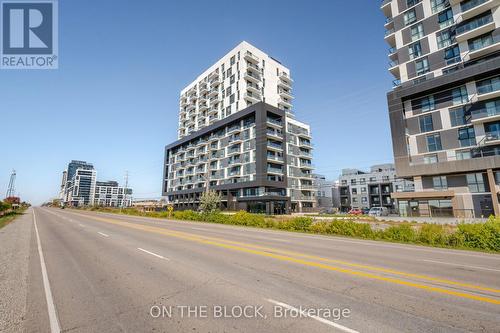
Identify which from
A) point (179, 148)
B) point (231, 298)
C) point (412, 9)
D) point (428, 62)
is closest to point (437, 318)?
point (231, 298)

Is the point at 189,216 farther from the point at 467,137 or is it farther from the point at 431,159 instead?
the point at 467,137

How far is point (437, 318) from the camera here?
4.41 m

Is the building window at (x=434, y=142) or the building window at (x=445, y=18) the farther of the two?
the building window at (x=445, y=18)

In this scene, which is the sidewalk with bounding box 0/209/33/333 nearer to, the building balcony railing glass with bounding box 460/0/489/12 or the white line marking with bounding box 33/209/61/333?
the white line marking with bounding box 33/209/61/333

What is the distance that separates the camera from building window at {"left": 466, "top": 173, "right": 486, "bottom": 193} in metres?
35.8

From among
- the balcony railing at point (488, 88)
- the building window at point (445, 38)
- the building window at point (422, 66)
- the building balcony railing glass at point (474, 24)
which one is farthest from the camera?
the building window at point (422, 66)

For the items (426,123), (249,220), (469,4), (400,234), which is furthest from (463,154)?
(249,220)

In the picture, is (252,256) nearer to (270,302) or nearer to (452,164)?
(270,302)

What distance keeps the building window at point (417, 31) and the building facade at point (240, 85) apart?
3625 cm

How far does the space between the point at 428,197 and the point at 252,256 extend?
135 ft

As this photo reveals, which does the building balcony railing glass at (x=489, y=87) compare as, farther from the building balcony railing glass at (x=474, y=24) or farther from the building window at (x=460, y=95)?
the building balcony railing glass at (x=474, y=24)

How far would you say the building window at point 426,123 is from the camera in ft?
141

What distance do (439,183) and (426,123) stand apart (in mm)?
11049

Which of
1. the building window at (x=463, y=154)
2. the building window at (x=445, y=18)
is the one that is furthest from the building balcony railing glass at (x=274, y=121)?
the building window at (x=463, y=154)
